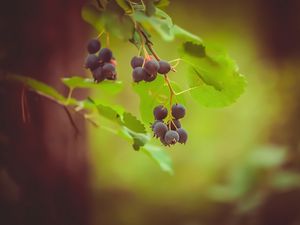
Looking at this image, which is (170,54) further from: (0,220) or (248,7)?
(0,220)

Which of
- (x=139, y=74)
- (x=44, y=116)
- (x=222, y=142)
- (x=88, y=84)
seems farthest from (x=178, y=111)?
(x=222, y=142)

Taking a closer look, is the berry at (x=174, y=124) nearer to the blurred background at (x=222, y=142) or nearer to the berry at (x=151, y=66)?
the berry at (x=151, y=66)

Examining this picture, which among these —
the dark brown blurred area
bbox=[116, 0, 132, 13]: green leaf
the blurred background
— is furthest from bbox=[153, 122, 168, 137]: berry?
the blurred background

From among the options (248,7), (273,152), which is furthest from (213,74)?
(248,7)

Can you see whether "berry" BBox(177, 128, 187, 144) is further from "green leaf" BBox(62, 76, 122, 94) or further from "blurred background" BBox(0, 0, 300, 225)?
"blurred background" BBox(0, 0, 300, 225)

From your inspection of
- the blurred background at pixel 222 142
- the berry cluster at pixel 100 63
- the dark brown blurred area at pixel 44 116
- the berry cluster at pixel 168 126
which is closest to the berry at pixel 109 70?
the berry cluster at pixel 100 63

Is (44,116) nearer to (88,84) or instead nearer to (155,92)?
(88,84)

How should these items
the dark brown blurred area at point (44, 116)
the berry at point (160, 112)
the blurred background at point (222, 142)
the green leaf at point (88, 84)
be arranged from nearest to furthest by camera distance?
the berry at point (160, 112)
the green leaf at point (88, 84)
the dark brown blurred area at point (44, 116)
the blurred background at point (222, 142)
